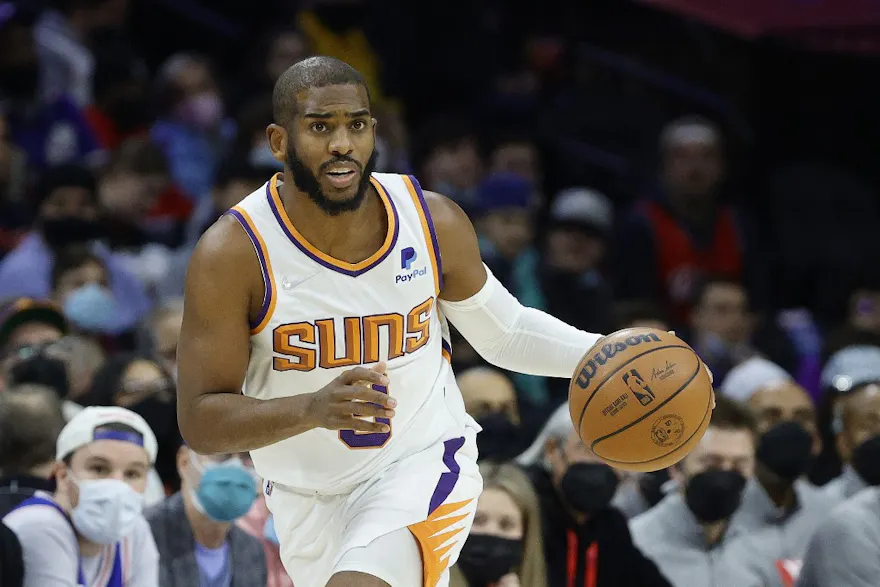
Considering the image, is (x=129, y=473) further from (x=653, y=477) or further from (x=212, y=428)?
(x=653, y=477)

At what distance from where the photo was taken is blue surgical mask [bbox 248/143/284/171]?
878cm

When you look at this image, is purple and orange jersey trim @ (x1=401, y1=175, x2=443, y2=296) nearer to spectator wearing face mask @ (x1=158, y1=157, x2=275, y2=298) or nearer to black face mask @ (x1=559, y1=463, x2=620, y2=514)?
black face mask @ (x1=559, y1=463, x2=620, y2=514)

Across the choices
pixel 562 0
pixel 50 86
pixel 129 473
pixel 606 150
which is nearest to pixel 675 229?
pixel 606 150

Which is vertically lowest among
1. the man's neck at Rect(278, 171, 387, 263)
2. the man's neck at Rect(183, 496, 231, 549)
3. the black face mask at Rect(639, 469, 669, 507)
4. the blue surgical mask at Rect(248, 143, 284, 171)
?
the black face mask at Rect(639, 469, 669, 507)

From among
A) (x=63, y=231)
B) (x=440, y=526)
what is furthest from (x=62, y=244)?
(x=440, y=526)

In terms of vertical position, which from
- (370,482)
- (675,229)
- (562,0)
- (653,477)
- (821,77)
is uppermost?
(562,0)

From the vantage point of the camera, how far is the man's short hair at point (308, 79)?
4.34 metres

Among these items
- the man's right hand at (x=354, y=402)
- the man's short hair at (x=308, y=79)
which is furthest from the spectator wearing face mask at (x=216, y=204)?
the man's right hand at (x=354, y=402)

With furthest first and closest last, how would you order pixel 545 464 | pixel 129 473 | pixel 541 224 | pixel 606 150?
1. pixel 606 150
2. pixel 541 224
3. pixel 545 464
4. pixel 129 473

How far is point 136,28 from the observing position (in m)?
12.0

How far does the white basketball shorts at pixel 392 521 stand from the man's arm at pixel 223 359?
0.38 meters

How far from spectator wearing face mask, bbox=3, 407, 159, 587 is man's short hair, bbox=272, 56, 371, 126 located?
5.82ft

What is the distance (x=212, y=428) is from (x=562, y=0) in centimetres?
845

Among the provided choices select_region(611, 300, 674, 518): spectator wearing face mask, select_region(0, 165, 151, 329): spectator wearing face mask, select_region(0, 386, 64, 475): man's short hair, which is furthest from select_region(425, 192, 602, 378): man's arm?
select_region(0, 165, 151, 329): spectator wearing face mask
